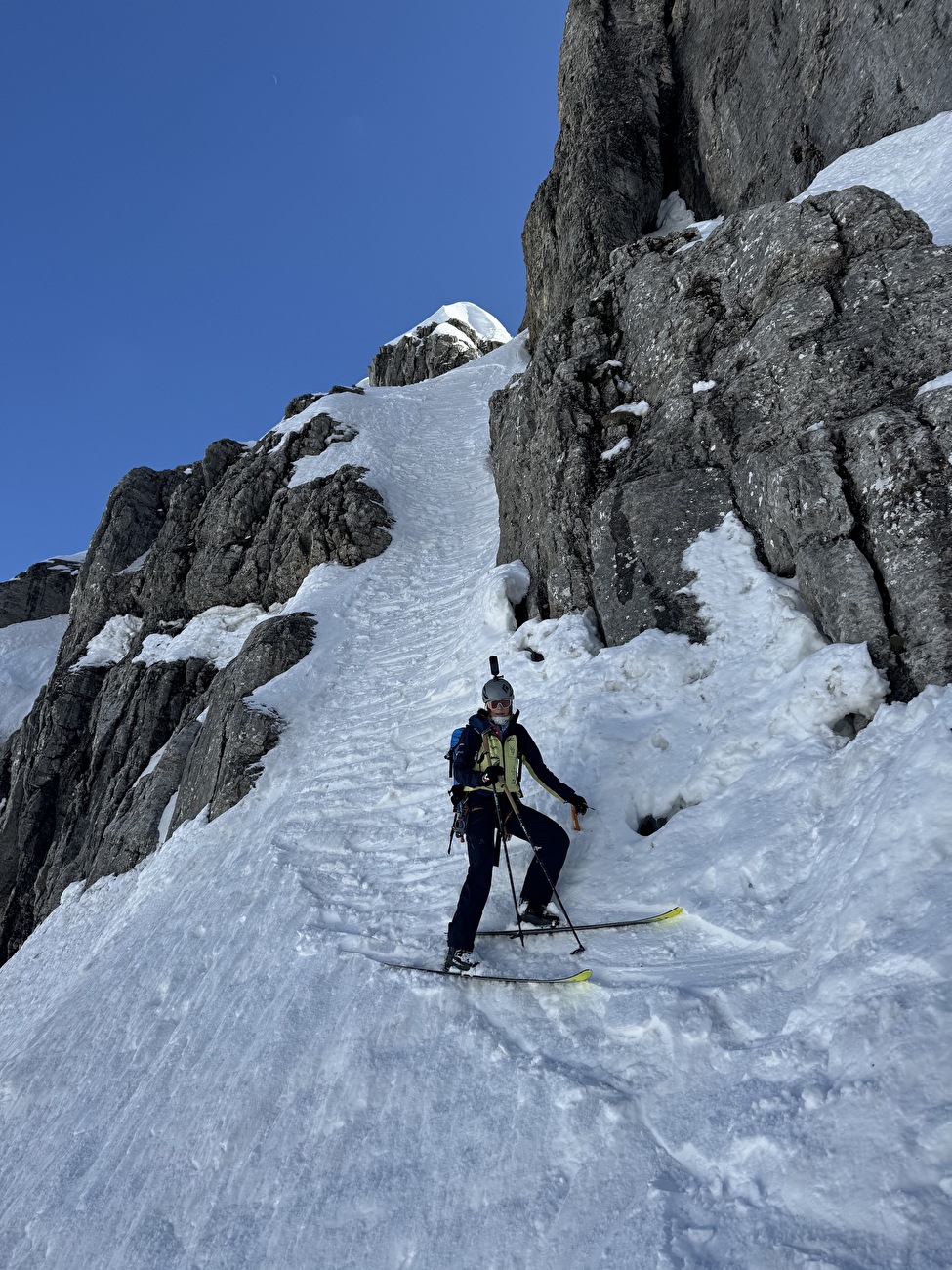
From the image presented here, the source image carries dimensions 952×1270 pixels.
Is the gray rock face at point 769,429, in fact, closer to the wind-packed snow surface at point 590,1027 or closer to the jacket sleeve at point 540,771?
the wind-packed snow surface at point 590,1027

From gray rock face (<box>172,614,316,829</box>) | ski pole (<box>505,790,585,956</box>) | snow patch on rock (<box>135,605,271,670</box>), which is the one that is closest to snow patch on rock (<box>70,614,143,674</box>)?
snow patch on rock (<box>135,605,271,670</box>)

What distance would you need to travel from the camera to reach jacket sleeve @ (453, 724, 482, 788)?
725 centimetres

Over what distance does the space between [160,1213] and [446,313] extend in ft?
261

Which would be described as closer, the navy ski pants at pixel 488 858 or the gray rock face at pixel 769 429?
the navy ski pants at pixel 488 858

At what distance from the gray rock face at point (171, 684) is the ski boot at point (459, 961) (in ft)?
30.1

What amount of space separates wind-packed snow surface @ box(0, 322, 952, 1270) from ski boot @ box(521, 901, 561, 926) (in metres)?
0.22

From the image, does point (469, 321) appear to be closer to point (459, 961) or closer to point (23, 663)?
point (23, 663)

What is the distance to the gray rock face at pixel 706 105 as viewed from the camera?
20281 mm

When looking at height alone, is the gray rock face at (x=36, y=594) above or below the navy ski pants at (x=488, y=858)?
above

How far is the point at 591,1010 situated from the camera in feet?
17.6

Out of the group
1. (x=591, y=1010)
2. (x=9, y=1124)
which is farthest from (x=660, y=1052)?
(x=9, y=1124)

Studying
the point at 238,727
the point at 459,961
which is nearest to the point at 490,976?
the point at 459,961

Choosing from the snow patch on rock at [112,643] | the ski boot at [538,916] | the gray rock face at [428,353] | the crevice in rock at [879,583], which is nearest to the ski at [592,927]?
the ski boot at [538,916]

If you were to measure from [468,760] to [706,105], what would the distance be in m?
34.6
